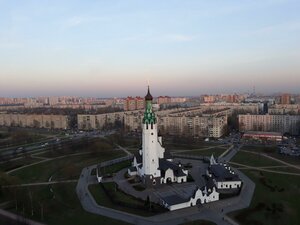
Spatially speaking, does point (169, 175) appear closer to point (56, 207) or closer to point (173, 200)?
point (173, 200)

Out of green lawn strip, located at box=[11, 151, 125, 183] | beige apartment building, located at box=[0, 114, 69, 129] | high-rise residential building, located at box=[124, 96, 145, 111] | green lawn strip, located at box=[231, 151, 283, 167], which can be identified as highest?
high-rise residential building, located at box=[124, 96, 145, 111]

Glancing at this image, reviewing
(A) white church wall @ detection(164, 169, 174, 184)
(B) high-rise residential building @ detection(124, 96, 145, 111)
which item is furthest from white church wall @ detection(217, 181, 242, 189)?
(B) high-rise residential building @ detection(124, 96, 145, 111)

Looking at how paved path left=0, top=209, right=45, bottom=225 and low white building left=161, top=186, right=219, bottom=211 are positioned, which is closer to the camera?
paved path left=0, top=209, right=45, bottom=225

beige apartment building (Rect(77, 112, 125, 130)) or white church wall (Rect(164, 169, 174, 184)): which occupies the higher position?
beige apartment building (Rect(77, 112, 125, 130))

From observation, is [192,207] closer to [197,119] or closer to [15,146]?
[15,146]

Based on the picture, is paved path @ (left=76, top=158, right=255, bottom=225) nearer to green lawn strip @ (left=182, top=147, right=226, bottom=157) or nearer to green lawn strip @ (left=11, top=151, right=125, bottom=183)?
green lawn strip @ (left=11, top=151, right=125, bottom=183)

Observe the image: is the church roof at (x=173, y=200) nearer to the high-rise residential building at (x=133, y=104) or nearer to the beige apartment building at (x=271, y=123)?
the beige apartment building at (x=271, y=123)
